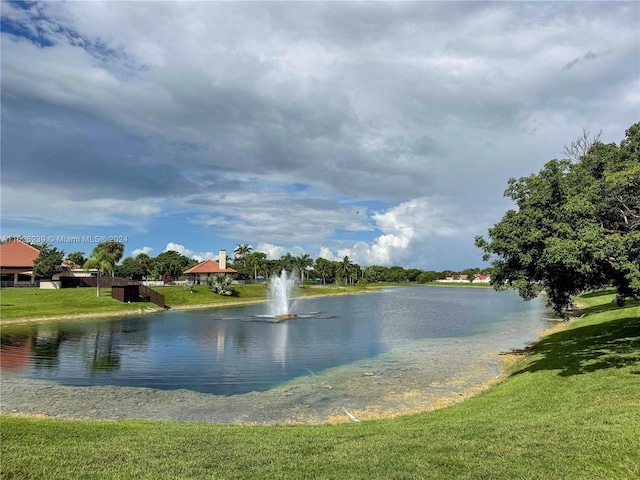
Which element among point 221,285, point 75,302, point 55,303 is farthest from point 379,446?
point 221,285

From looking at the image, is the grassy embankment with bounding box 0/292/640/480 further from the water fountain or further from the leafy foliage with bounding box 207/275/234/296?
the leafy foliage with bounding box 207/275/234/296

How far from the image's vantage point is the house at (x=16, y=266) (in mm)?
78062

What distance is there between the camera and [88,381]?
2358 centimetres

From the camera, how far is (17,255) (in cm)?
8219

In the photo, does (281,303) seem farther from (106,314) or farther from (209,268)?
(209,268)

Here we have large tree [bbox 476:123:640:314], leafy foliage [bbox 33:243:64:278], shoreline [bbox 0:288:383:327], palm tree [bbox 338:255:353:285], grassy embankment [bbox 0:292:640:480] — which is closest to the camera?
grassy embankment [bbox 0:292:640:480]

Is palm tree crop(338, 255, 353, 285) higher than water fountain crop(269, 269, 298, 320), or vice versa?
palm tree crop(338, 255, 353, 285)

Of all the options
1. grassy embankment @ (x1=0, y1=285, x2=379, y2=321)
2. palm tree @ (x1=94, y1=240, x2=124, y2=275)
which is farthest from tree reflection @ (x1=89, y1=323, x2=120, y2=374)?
palm tree @ (x1=94, y1=240, x2=124, y2=275)

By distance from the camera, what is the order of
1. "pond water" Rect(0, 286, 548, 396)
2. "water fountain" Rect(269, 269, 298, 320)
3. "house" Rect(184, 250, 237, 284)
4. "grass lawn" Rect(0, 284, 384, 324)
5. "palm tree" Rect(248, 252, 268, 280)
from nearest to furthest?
"pond water" Rect(0, 286, 548, 396)
"grass lawn" Rect(0, 284, 384, 324)
"water fountain" Rect(269, 269, 298, 320)
"house" Rect(184, 250, 237, 284)
"palm tree" Rect(248, 252, 268, 280)

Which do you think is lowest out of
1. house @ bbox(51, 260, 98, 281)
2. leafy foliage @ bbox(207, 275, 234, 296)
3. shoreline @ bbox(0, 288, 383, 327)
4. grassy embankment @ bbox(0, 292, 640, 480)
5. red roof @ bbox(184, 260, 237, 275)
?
shoreline @ bbox(0, 288, 383, 327)

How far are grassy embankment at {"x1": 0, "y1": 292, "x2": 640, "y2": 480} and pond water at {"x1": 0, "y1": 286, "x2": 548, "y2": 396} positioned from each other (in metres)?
10.6

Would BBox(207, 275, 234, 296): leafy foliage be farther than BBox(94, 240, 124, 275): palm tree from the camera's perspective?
No

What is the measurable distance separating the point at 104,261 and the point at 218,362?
54149 mm

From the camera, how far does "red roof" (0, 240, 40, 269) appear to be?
79.5 metres
